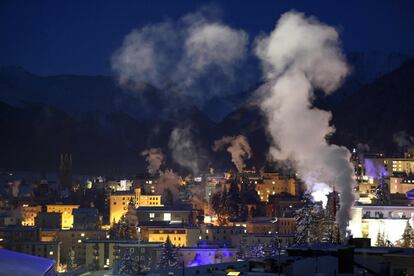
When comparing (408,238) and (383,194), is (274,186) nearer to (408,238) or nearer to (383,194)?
(383,194)

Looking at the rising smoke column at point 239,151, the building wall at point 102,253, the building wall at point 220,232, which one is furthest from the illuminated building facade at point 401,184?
the rising smoke column at point 239,151

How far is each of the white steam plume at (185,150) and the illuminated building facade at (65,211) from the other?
21.7 meters

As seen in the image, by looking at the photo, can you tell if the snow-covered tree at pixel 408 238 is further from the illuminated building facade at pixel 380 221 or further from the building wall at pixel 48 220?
the building wall at pixel 48 220

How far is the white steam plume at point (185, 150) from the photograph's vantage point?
90.9 meters

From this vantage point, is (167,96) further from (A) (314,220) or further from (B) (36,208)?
(A) (314,220)

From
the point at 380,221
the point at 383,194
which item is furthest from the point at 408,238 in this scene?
the point at 383,194

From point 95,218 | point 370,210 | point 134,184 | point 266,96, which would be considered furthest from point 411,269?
point 266,96

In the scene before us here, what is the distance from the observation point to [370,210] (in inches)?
1563

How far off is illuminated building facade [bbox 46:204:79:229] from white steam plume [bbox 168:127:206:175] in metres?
21.7

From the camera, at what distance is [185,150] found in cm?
10281

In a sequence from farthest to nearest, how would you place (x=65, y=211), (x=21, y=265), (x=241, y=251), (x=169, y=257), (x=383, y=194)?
(x=65, y=211) < (x=383, y=194) < (x=241, y=251) < (x=169, y=257) < (x=21, y=265)

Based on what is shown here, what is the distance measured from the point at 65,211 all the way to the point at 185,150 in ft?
142

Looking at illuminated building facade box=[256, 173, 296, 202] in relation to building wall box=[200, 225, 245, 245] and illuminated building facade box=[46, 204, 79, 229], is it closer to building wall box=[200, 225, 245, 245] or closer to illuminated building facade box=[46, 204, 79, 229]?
building wall box=[200, 225, 245, 245]

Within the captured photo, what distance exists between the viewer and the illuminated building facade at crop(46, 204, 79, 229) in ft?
187
